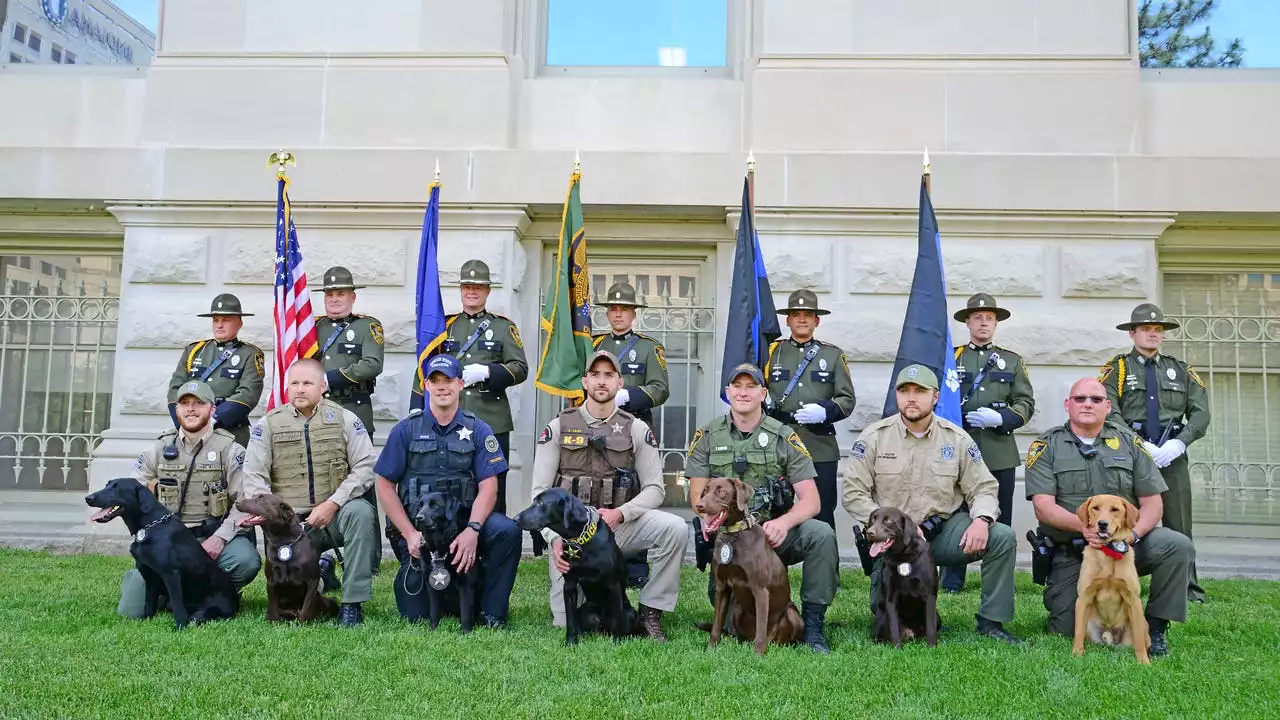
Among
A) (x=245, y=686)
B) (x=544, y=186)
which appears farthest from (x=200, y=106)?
(x=245, y=686)

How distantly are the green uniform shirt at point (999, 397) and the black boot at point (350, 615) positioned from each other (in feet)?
15.1

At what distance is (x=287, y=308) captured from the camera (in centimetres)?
767

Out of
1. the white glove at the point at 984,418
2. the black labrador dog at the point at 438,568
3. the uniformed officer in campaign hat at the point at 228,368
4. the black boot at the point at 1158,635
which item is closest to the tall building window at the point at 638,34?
the uniformed officer in campaign hat at the point at 228,368

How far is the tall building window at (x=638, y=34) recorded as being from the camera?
379 inches

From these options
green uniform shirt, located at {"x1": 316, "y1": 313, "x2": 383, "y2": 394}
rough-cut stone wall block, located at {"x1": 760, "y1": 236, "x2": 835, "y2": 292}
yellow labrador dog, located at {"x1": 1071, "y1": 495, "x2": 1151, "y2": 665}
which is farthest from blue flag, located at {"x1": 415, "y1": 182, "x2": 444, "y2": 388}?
yellow labrador dog, located at {"x1": 1071, "y1": 495, "x2": 1151, "y2": 665}

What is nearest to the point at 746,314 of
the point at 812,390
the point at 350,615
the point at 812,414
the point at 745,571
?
the point at 812,390

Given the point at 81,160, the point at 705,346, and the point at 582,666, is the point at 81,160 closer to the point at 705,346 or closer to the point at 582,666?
the point at 705,346

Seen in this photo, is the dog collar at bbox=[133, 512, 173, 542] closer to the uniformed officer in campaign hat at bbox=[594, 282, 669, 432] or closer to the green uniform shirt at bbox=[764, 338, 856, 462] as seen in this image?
the uniformed officer in campaign hat at bbox=[594, 282, 669, 432]

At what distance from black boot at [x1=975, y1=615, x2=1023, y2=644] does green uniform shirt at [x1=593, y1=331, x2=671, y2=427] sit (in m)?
2.96

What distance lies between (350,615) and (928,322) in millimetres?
4556

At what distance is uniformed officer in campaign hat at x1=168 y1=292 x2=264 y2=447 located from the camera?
24.9 ft

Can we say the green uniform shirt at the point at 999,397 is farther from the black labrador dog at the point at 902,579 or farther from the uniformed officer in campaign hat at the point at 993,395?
the black labrador dog at the point at 902,579

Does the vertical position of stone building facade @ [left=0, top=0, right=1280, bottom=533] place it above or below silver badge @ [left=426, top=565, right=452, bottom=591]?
above

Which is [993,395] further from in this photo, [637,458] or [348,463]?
[348,463]
